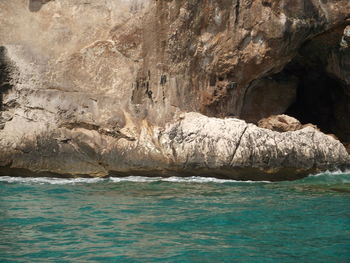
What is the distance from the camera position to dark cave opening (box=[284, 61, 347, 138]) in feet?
58.9

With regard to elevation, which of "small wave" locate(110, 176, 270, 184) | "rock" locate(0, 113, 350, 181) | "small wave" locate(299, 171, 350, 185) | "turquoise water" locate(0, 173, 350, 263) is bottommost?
"turquoise water" locate(0, 173, 350, 263)

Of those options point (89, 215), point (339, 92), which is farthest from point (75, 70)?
point (339, 92)

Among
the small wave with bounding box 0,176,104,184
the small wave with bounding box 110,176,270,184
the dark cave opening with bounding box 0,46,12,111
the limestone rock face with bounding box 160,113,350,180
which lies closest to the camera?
the small wave with bounding box 0,176,104,184

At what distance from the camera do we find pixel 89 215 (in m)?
8.43

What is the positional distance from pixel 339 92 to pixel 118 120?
8.16 metres

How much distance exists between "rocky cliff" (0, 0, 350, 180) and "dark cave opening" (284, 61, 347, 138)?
7.32ft

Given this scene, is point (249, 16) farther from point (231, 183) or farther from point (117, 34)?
point (231, 183)

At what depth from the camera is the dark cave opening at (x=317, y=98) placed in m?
17.9

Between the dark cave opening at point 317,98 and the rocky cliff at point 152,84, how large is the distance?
2230 millimetres

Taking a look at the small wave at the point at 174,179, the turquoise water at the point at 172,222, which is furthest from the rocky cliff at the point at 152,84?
the turquoise water at the point at 172,222

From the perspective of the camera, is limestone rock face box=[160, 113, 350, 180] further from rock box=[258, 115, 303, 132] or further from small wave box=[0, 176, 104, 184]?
small wave box=[0, 176, 104, 184]

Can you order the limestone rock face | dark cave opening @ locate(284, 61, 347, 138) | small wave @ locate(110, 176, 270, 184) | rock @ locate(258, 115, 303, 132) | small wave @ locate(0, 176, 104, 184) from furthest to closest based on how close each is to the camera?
1. dark cave opening @ locate(284, 61, 347, 138)
2. rock @ locate(258, 115, 303, 132)
3. the limestone rock face
4. small wave @ locate(110, 176, 270, 184)
5. small wave @ locate(0, 176, 104, 184)

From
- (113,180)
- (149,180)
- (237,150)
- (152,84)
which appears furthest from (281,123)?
(113,180)

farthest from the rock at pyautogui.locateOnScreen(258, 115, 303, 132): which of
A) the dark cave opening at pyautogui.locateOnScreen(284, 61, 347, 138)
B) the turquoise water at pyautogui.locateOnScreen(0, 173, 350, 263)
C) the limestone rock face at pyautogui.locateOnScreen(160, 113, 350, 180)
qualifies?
the turquoise water at pyautogui.locateOnScreen(0, 173, 350, 263)
